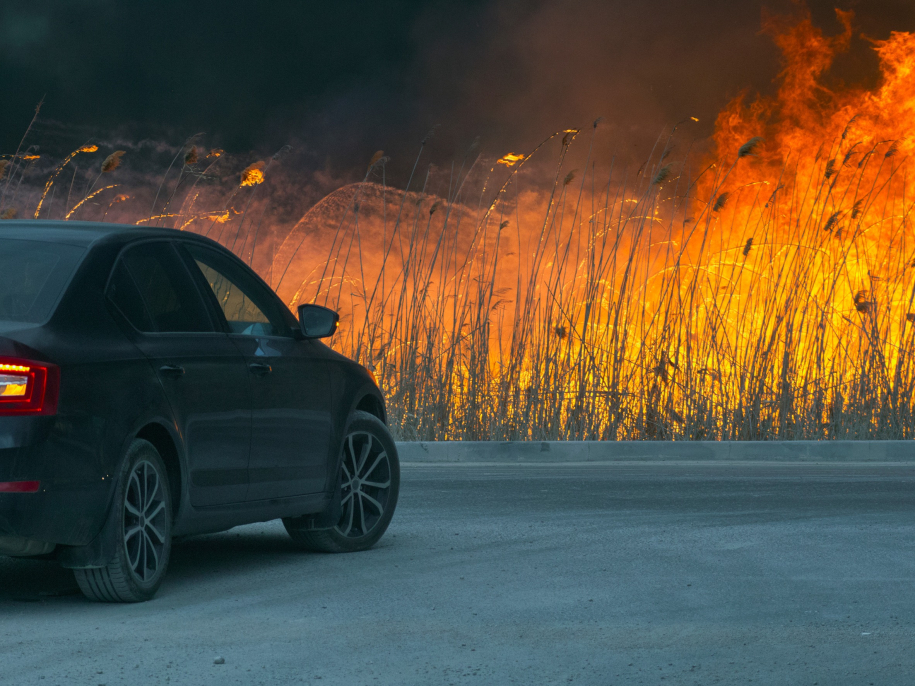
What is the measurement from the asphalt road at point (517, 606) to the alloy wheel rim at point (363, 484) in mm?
194

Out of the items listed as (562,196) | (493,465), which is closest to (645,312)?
(562,196)

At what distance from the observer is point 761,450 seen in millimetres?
14422

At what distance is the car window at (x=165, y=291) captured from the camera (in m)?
6.45

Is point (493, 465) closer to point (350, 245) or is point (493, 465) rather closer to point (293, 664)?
point (350, 245)

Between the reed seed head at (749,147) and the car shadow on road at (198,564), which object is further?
the reed seed head at (749,147)

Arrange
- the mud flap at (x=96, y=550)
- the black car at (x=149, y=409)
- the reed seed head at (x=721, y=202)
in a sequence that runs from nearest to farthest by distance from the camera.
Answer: the black car at (x=149, y=409), the mud flap at (x=96, y=550), the reed seed head at (x=721, y=202)

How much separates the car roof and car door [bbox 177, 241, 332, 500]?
0.40 meters

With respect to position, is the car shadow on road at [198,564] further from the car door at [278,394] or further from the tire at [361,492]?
the car door at [278,394]

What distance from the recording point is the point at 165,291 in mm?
6645

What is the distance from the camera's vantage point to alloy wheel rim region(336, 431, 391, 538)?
784 centimetres

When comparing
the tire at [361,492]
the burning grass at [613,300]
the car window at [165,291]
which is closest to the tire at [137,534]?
the car window at [165,291]

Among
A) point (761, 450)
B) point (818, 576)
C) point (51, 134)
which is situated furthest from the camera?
point (51, 134)

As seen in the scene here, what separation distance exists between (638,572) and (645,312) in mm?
7934

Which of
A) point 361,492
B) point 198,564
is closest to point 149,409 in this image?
point 198,564
